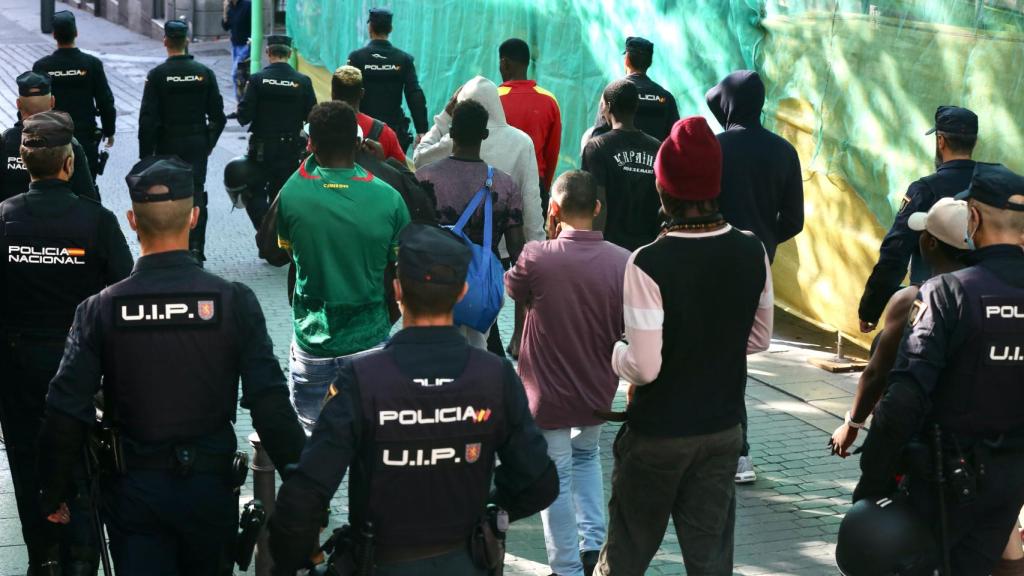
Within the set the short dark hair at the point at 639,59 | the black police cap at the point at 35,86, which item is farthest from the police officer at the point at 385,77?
the black police cap at the point at 35,86

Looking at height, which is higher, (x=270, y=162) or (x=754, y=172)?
(x=754, y=172)

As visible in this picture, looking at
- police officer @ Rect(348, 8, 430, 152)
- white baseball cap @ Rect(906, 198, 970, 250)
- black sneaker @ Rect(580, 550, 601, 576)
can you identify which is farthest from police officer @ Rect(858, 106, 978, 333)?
police officer @ Rect(348, 8, 430, 152)

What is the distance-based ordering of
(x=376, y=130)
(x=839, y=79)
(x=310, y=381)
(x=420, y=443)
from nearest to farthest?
(x=420, y=443), (x=310, y=381), (x=376, y=130), (x=839, y=79)

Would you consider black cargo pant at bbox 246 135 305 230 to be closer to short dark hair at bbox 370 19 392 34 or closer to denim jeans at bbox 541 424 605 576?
short dark hair at bbox 370 19 392 34

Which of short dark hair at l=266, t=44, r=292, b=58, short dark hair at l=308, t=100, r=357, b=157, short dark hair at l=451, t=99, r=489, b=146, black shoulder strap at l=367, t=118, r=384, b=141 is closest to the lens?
short dark hair at l=308, t=100, r=357, b=157

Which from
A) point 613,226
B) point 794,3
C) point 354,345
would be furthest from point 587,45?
point 354,345

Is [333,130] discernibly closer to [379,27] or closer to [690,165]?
[690,165]

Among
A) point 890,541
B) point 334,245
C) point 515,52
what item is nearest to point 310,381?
point 334,245

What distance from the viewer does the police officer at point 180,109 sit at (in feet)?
37.7

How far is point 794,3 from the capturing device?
989 cm

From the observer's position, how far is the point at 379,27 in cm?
1225

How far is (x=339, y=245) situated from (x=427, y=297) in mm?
1887

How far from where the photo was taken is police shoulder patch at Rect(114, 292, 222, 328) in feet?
14.1

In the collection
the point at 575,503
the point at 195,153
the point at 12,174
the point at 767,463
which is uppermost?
the point at 12,174
